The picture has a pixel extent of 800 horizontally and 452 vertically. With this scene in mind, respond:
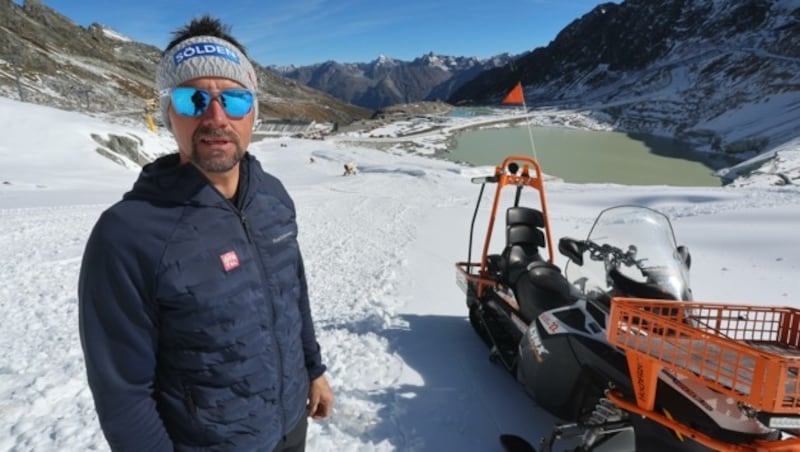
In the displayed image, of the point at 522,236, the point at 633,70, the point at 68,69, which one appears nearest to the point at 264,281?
the point at 522,236

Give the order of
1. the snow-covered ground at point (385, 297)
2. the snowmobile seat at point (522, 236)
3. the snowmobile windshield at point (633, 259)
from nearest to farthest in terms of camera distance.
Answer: the snowmobile windshield at point (633, 259) → the snow-covered ground at point (385, 297) → the snowmobile seat at point (522, 236)

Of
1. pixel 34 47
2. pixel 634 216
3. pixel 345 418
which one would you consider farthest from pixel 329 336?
pixel 34 47

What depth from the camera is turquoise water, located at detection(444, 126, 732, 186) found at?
37.5 m

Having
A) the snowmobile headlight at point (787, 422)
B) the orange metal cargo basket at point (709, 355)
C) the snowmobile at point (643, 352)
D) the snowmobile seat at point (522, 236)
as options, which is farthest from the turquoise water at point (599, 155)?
the snowmobile headlight at point (787, 422)

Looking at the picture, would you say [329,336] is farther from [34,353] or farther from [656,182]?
[656,182]

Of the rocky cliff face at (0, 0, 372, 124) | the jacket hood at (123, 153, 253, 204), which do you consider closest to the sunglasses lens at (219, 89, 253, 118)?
the jacket hood at (123, 153, 253, 204)

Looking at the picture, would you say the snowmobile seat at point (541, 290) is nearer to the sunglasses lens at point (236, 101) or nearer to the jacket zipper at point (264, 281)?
the jacket zipper at point (264, 281)

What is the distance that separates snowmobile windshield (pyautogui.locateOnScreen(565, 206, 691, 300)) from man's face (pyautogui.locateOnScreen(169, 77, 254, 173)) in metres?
2.65

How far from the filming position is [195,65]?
1887 millimetres

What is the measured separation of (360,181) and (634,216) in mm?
22862

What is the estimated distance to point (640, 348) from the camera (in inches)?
105

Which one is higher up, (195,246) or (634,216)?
(195,246)

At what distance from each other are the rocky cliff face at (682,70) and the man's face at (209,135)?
6570cm

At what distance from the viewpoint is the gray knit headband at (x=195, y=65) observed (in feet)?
6.15
